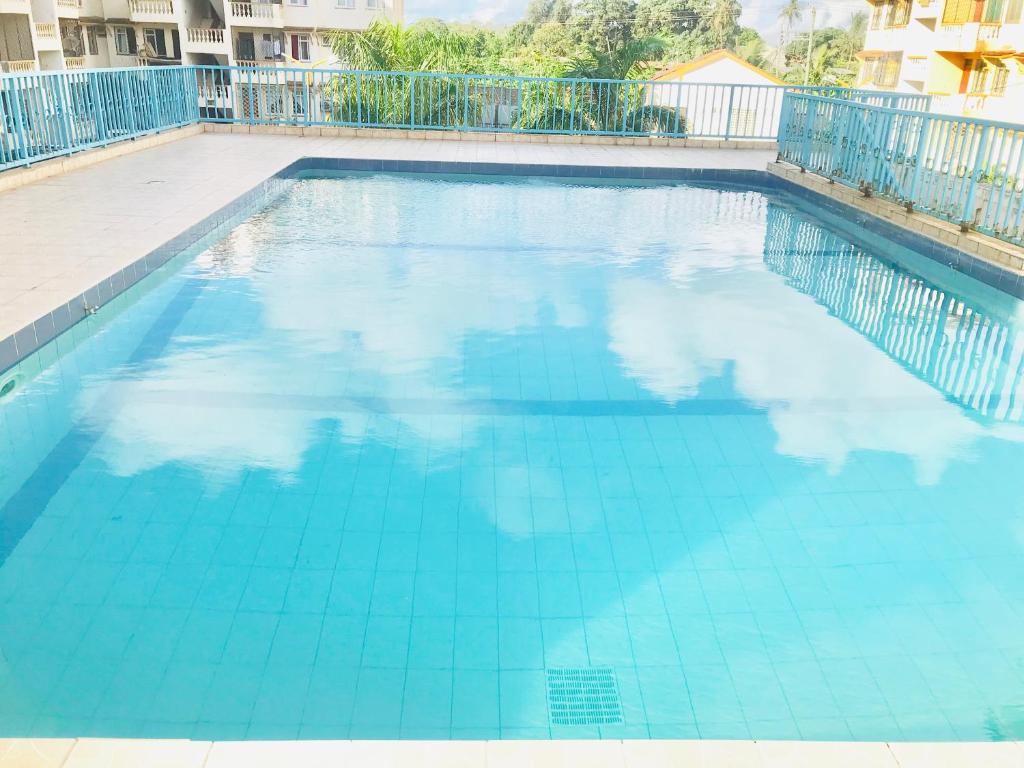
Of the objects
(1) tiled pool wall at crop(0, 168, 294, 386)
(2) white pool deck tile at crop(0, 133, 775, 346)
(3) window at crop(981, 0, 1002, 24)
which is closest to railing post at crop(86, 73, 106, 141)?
(2) white pool deck tile at crop(0, 133, 775, 346)

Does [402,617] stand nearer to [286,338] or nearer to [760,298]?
[286,338]

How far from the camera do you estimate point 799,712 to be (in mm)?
2158

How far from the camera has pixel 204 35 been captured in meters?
34.6

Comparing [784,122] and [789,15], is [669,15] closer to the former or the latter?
[789,15]

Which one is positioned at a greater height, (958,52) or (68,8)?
(68,8)

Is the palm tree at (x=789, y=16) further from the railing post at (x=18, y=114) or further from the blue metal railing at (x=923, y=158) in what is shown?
the railing post at (x=18, y=114)

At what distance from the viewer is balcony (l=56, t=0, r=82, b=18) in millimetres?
29334

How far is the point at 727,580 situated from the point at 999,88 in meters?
32.1

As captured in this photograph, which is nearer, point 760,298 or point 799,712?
point 799,712

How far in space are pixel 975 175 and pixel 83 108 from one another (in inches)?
318

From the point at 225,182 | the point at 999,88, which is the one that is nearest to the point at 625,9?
the point at 999,88

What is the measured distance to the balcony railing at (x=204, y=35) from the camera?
112 feet

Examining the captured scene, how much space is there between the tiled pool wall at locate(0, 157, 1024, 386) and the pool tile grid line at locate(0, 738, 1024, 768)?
2.59 metres

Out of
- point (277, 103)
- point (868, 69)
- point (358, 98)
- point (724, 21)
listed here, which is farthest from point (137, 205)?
point (724, 21)
